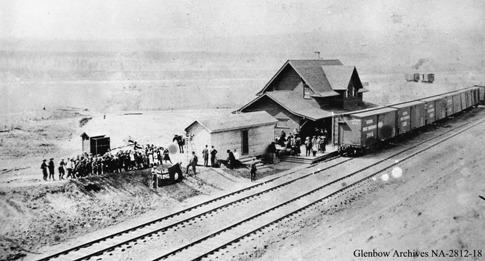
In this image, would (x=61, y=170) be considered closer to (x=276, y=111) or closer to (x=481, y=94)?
(x=276, y=111)

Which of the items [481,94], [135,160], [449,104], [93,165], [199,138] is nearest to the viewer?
[93,165]

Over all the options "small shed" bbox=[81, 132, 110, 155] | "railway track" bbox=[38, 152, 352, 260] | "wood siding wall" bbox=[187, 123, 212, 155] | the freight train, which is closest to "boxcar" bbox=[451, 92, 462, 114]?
the freight train

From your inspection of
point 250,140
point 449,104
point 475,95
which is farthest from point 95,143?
point 475,95

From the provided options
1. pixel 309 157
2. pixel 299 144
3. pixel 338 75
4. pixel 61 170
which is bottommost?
pixel 309 157

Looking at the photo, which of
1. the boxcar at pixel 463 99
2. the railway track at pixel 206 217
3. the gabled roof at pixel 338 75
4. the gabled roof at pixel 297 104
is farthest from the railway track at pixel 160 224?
the boxcar at pixel 463 99

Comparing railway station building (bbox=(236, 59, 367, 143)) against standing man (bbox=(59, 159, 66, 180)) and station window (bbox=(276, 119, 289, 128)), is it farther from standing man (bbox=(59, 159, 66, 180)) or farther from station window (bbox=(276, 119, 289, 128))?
standing man (bbox=(59, 159, 66, 180))

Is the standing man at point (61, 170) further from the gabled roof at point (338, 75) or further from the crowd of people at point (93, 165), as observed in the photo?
the gabled roof at point (338, 75)

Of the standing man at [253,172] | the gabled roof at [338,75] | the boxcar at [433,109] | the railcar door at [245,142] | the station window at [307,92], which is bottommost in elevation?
the standing man at [253,172]
